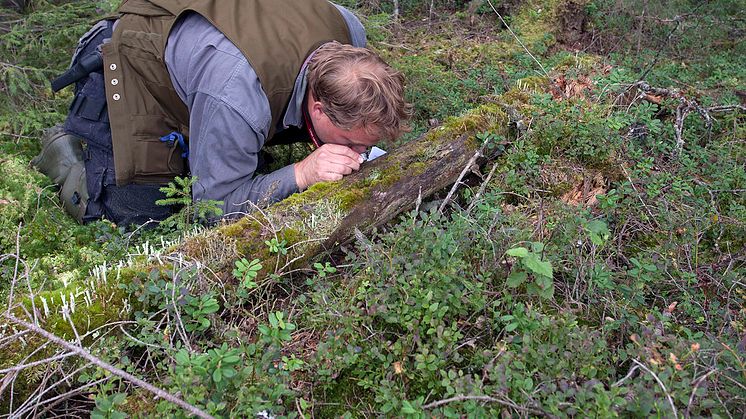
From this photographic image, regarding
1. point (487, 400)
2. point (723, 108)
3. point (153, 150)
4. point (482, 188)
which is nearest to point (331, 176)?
point (482, 188)

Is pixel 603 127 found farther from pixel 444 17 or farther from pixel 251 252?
pixel 444 17

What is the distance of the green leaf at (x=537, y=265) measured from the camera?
239 centimetres

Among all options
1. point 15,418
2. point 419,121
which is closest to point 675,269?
point 419,121

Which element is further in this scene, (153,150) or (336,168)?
(153,150)

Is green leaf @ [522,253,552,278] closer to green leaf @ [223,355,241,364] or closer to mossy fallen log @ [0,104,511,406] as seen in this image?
mossy fallen log @ [0,104,511,406]

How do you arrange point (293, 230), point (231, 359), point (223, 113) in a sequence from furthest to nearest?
point (223, 113), point (293, 230), point (231, 359)

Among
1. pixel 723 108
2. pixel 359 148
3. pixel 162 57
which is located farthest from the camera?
pixel 723 108

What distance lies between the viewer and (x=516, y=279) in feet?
8.27

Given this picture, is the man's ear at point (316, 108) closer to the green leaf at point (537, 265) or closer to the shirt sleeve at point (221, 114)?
the shirt sleeve at point (221, 114)

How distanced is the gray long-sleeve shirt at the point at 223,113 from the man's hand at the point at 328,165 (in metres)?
Answer: 0.10

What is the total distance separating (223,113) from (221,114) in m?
0.02

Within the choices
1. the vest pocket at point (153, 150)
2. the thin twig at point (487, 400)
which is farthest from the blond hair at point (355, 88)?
the thin twig at point (487, 400)

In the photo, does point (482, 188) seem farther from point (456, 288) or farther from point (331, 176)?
point (456, 288)

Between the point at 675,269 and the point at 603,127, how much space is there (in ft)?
4.13
